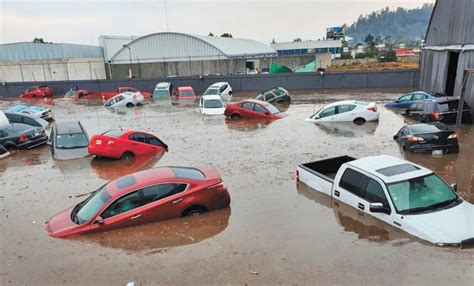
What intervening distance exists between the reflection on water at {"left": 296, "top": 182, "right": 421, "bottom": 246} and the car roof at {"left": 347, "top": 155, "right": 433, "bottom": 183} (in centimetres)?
99

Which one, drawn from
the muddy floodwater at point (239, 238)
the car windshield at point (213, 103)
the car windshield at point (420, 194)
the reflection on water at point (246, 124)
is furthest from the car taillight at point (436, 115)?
the car windshield at point (213, 103)

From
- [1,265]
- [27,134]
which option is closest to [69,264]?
[1,265]

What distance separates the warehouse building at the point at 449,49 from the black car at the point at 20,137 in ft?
67.6

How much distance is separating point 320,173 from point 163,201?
478 centimetres

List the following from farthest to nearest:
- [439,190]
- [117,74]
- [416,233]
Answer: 1. [117,74]
2. [439,190]
3. [416,233]

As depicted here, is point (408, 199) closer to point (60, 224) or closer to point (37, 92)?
point (60, 224)

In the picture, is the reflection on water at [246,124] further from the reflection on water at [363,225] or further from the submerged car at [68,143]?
the reflection on water at [363,225]

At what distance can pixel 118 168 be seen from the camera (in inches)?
583

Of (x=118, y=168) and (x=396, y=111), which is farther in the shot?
(x=396, y=111)

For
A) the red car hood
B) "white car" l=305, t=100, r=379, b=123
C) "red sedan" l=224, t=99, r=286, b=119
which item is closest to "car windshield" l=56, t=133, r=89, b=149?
the red car hood

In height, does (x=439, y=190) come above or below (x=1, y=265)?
above

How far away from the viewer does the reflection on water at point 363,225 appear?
7.76 meters

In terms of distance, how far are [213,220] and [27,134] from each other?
13286mm

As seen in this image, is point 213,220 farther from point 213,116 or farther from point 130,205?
point 213,116
